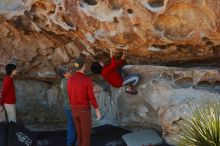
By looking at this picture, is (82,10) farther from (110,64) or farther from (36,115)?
(36,115)

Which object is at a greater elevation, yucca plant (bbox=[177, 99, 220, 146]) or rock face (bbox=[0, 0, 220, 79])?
rock face (bbox=[0, 0, 220, 79])

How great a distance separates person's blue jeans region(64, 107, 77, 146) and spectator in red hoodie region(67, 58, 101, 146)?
407mm

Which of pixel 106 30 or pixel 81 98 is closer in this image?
pixel 81 98

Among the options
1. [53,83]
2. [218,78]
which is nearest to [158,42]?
[218,78]

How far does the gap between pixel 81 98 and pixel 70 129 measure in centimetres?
87

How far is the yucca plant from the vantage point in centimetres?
582

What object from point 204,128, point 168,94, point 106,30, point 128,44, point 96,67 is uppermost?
point 106,30

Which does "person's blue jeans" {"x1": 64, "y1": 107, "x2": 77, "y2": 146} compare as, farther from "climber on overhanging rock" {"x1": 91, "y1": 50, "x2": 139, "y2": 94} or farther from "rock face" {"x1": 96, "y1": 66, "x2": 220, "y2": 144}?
"rock face" {"x1": 96, "y1": 66, "x2": 220, "y2": 144}

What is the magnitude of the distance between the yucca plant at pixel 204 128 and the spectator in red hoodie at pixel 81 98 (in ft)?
4.48

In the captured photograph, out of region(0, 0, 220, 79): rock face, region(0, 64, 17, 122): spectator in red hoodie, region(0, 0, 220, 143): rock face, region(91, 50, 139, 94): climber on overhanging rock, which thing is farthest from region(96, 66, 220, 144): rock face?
region(0, 64, 17, 122): spectator in red hoodie

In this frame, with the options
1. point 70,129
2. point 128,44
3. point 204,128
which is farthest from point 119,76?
point 204,128

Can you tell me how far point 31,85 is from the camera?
9.89m

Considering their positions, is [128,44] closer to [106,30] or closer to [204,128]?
[106,30]

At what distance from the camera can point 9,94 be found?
8.20 metres
